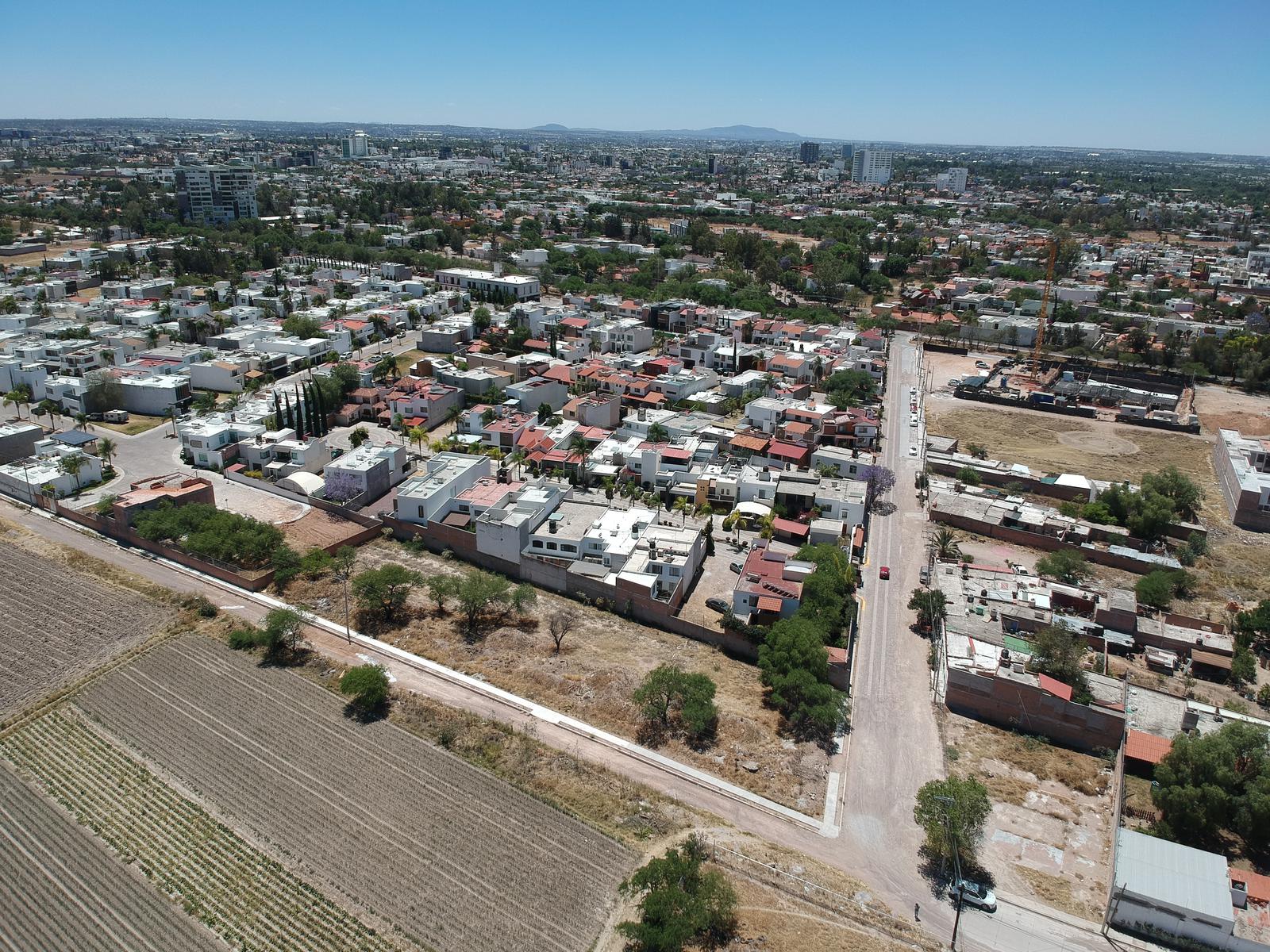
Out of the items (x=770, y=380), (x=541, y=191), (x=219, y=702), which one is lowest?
(x=219, y=702)

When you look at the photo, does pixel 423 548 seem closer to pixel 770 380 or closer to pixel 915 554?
pixel 915 554

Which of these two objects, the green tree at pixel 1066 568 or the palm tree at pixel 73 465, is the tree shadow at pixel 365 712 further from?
the green tree at pixel 1066 568

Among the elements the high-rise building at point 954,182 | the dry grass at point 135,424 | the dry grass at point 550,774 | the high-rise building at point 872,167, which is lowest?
the dry grass at point 550,774

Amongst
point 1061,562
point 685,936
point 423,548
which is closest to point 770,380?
point 1061,562

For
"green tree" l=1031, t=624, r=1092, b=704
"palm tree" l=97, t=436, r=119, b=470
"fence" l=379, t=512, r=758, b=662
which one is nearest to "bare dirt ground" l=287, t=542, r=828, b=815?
"fence" l=379, t=512, r=758, b=662

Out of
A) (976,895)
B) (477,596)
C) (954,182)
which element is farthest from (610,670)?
(954,182)

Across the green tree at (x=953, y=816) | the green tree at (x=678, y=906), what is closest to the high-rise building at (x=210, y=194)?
the green tree at (x=678, y=906)

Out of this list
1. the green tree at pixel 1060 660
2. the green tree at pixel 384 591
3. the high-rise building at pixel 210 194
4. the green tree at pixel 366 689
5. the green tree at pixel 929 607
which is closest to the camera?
the green tree at pixel 366 689

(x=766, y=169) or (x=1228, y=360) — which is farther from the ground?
(x=766, y=169)
